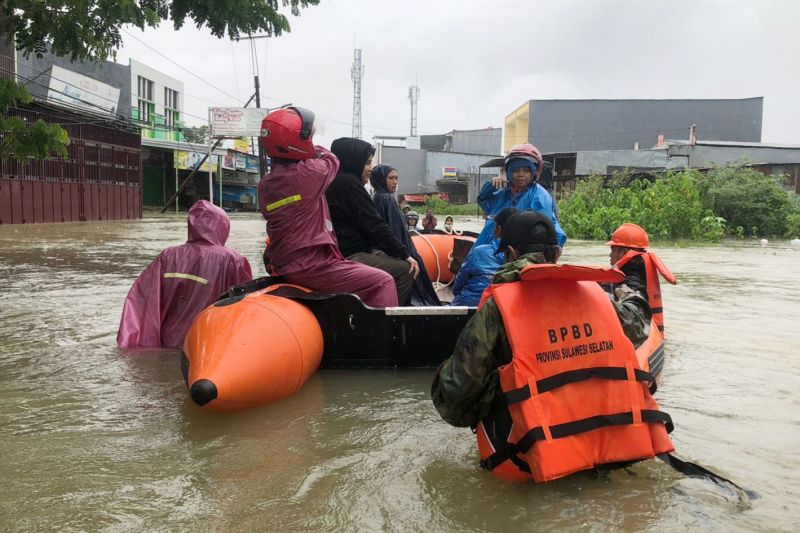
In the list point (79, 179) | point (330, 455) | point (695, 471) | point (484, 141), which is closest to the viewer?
point (695, 471)

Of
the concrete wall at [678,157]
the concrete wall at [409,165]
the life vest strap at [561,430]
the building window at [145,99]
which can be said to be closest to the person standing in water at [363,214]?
the life vest strap at [561,430]

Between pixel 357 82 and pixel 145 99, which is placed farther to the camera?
pixel 357 82

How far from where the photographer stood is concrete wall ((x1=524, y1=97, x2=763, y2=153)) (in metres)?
51.1

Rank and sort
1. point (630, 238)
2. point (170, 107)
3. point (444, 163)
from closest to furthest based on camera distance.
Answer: point (630, 238), point (170, 107), point (444, 163)

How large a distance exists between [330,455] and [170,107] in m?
38.2

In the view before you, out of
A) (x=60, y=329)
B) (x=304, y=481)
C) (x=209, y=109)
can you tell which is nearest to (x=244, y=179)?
(x=209, y=109)

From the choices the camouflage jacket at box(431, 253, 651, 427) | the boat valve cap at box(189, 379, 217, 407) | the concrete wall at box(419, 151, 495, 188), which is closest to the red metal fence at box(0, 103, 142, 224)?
the boat valve cap at box(189, 379, 217, 407)

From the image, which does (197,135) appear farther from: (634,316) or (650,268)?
(634,316)

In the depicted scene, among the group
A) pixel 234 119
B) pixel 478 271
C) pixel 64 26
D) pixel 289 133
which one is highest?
pixel 234 119

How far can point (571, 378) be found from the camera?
265cm

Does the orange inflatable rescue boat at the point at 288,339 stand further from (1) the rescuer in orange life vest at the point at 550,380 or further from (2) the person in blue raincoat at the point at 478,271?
(1) the rescuer in orange life vest at the point at 550,380

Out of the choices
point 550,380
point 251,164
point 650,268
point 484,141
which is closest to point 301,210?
point 550,380

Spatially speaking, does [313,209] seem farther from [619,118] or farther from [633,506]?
[619,118]

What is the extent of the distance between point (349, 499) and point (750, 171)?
79.9 ft
